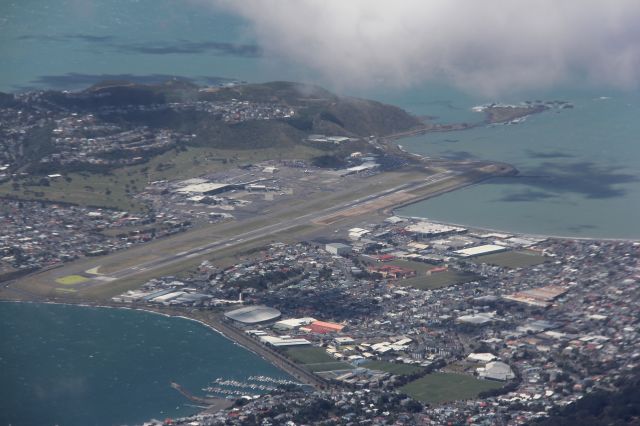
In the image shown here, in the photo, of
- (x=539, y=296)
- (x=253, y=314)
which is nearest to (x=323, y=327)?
(x=253, y=314)

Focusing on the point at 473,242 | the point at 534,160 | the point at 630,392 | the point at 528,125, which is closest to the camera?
the point at 630,392

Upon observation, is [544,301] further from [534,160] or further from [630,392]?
[534,160]

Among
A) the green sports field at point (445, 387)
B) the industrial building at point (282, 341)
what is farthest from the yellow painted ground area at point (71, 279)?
the green sports field at point (445, 387)

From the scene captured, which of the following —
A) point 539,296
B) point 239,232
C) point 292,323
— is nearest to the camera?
point 292,323

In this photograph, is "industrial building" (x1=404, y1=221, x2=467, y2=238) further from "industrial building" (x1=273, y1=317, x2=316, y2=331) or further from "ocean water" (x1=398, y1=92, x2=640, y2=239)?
"industrial building" (x1=273, y1=317, x2=316, y2=331)

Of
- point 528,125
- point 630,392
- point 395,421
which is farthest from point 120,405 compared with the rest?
point 528,125

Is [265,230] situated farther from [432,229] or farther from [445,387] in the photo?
[445,387]
